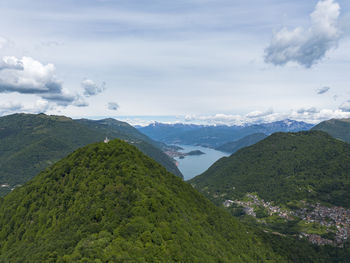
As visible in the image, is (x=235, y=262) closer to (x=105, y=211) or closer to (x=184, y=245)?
(x=184, y=245)

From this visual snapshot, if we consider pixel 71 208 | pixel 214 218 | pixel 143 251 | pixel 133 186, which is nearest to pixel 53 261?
pixel 143 251

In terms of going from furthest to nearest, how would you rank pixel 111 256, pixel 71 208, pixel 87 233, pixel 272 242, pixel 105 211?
pixel 272 242 → pixel 71 208 → pixel 105 211 → pixel 87 233 → pixel 111 256

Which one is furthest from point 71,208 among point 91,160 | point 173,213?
point 173,213

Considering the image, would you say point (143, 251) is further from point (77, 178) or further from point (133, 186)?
point (77, 178)

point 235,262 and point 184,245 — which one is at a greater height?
point 184,245

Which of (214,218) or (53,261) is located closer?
(53,261)

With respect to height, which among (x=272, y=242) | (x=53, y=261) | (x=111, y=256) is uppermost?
(x=111, y=256)

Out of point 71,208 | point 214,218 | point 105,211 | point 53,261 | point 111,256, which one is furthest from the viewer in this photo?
point 214,218
